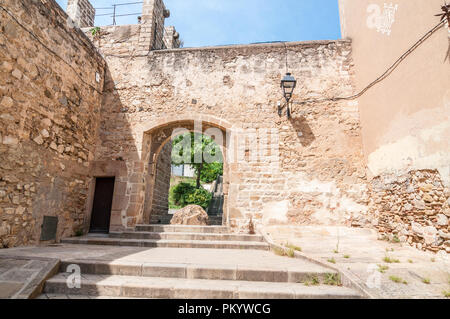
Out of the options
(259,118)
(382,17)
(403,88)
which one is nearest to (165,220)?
(259,118)

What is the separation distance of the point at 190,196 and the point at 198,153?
3.74m

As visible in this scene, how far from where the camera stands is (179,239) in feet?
17.1

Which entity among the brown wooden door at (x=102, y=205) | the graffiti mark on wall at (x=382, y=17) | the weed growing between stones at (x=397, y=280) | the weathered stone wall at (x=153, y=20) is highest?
the weathered stone wall at (x=153, y=20)

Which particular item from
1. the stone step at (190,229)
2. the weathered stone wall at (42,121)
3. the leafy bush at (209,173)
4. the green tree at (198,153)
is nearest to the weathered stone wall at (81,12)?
the weathered stone wall at (42,121)

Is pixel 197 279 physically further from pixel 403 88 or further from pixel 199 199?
pixel 199 199

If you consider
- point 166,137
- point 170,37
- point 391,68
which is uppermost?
point 170,37

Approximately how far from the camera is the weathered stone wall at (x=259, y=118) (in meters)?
5.71

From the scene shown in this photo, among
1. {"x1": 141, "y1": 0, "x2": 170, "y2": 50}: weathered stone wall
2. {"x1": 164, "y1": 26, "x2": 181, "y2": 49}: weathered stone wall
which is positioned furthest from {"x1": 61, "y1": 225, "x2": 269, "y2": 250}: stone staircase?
{"x1": 164, "y1": 26, "x2": 181, "y2": 49}: weathered stone wall

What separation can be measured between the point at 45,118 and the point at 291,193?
5109 millimetres

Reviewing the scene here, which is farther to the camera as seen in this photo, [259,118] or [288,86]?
[259,118]

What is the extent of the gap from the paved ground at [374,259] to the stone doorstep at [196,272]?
0.47 meters

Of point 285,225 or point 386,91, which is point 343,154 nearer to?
point 386,91

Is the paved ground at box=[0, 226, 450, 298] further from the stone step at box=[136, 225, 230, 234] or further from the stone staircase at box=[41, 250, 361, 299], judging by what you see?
the stone step at box=[136, 225, 230, 234]

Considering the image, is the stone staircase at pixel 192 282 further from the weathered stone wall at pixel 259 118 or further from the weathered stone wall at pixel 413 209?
the weathered stone wall at pixel 259 118
